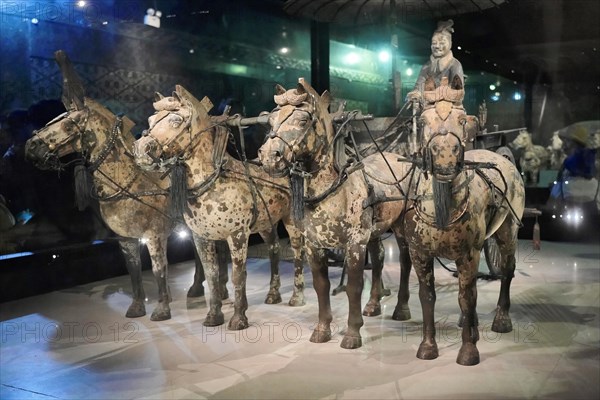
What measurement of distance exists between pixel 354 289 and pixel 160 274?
206cm

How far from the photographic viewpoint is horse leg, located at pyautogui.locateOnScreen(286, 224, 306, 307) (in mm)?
5625

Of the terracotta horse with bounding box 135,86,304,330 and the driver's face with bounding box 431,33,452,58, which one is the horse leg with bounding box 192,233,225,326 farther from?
the driver's face with bounding box 431,33,452,58

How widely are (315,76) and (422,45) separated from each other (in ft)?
6.16

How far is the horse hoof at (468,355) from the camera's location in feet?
13.0

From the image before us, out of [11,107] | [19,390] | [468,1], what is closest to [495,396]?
[19,390]

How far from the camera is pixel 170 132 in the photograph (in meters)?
4.42

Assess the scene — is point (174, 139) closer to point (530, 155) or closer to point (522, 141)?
point (522, 141)

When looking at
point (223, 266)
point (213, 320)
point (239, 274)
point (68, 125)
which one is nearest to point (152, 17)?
point (68, 125)

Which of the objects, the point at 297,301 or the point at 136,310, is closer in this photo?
the point at 136,310

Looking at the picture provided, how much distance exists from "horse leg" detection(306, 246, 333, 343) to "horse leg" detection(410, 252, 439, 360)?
75 cm

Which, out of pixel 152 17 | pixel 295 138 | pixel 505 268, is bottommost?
pixel 505 268

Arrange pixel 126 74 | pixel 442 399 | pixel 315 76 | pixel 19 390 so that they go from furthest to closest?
pixel 315 76 → pixel 126 74 → pixel 19 390 → pixel 442 399

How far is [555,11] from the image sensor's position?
6.86 metres

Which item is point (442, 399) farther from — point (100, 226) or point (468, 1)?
point (100, 226)
